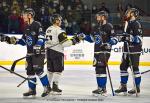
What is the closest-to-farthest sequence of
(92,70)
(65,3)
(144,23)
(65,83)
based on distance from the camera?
(65,83), (92,70), (144,23), (65,3)

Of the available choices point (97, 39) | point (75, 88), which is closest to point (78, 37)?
point (97, 39)

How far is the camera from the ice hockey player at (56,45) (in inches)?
337

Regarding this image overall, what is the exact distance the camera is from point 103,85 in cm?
852

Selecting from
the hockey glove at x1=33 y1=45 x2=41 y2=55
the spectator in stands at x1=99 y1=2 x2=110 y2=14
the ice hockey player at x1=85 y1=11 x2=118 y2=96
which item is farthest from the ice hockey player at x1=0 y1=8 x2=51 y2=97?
the spectator in stands at x1=99 y1=2 x2=110 y2=14

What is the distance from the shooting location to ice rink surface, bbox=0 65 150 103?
26.6ft

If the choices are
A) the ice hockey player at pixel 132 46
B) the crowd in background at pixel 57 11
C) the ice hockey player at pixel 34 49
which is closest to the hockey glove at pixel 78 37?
the ice hockey player at pixel 34 49

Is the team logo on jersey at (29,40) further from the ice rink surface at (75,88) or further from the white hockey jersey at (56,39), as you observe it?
the ice rink surface at (75,88)

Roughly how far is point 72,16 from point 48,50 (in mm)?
7055

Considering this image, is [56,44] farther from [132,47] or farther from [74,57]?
[74,57]

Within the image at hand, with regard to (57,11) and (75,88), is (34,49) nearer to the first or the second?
(75,88)

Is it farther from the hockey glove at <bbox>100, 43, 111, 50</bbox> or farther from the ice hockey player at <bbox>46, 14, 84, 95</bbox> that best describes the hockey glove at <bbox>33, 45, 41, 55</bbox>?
the hockey glove at <bbox>100, 43, 111, 50</bbox>

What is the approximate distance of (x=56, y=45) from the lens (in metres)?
8.60

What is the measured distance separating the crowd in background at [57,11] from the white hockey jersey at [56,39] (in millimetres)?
5940

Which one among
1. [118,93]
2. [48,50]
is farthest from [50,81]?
[118,93]
